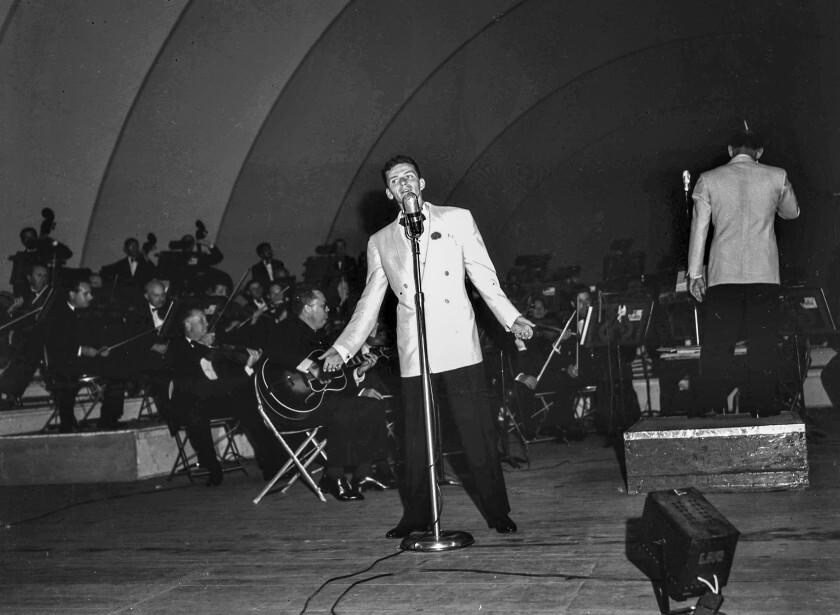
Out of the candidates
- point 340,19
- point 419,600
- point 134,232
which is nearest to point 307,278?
point 134,232

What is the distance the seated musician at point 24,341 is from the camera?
9.88 metres

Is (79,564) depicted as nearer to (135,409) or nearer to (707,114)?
(135,409)

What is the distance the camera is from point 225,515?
6.49m

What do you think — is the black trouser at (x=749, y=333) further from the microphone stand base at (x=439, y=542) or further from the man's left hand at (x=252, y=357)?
the man's left hand at (x=252, y=357)

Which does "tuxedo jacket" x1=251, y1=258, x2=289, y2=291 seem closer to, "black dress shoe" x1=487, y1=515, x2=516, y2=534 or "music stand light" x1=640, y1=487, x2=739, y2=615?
"black dress shoe" x1=487, y1=515, x2=516, y2=534

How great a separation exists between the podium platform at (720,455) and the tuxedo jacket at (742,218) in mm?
891

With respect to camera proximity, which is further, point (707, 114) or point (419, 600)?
point (707, 114)

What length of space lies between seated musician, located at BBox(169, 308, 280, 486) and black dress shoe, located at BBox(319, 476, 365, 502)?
4.51 ft

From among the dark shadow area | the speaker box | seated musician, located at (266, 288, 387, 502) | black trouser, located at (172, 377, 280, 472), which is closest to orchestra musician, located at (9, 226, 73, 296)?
black trouser, located at (172, 377, 280, 472)

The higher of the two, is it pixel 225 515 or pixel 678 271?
pixel 678 271

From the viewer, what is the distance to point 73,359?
9.75 m

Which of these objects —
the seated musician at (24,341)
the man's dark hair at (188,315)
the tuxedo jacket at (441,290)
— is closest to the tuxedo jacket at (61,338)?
the seated musician at (24,341)

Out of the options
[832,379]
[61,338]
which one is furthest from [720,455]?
[61,338]

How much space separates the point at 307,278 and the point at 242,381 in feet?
22.3
